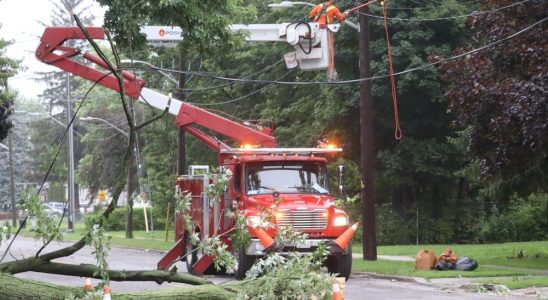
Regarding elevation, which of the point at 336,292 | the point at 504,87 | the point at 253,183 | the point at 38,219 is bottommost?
the point at 336,292

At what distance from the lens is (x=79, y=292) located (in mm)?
6934

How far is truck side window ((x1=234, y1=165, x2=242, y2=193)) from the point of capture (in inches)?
667

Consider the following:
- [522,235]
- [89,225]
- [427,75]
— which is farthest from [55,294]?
[522,235]

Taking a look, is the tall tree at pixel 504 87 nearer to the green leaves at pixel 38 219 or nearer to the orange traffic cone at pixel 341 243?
the orange traffic cone at pixel 341 243

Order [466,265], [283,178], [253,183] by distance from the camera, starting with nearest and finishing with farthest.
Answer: [253,183] < [283,178] < [466,265]

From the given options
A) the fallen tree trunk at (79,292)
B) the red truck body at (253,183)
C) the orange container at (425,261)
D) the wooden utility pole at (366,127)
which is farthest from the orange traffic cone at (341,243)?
the fallen tree trunk at (79,292)

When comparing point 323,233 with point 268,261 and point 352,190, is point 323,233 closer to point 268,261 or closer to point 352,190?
point 268,261

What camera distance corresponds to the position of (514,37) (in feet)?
65.1

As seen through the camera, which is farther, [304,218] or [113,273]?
[304,218]

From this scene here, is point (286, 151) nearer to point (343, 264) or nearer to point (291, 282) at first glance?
point (343, 264)

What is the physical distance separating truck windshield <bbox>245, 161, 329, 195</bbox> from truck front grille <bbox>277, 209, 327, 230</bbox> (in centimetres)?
92

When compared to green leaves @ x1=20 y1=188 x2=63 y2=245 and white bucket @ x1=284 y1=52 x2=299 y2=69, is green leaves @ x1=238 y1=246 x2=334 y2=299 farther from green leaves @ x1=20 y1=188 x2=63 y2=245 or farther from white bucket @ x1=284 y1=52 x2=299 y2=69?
white bucket @ x1=284 y1=52 x2=299 y2=69

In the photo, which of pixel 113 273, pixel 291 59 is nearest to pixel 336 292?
pixel 113 273

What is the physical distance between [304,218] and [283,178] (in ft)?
4.21
